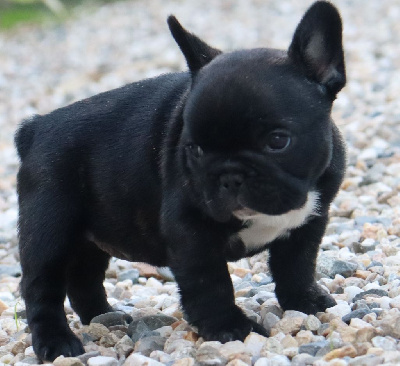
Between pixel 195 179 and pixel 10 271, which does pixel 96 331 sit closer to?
pixel 195 179

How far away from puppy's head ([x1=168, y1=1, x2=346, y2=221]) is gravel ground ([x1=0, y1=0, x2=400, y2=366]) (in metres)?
0.70

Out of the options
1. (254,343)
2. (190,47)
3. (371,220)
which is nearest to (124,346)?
(254,343)

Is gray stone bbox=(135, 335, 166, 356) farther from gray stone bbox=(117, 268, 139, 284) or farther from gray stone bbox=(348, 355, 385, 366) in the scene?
gray stone bbox=(117, 268, 139, 284)

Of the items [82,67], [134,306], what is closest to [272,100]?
[134,306]

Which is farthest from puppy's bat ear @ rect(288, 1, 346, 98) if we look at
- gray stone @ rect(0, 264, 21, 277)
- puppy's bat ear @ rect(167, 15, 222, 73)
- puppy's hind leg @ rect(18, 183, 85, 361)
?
gray stone @ rect(0, 264, 21, 277)

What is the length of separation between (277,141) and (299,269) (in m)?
1.04

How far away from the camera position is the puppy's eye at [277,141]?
4168mm

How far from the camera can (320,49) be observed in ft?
14.9

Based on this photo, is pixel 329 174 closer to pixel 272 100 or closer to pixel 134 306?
pixel 272 100

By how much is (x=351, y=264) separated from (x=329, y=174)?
1.27 m

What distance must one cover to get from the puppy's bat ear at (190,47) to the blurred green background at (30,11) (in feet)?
68.1

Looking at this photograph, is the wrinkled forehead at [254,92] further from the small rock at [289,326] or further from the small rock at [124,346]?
the small rock at [124,346]

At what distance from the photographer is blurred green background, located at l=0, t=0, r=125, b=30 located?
988 inches

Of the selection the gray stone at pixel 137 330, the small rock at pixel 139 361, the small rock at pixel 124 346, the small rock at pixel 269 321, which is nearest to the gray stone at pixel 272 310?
the small rock at pixel 269 321
